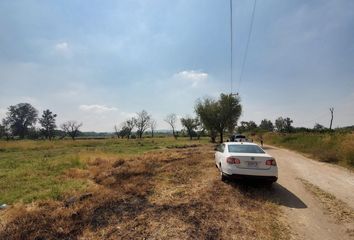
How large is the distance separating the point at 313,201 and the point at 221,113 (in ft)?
108

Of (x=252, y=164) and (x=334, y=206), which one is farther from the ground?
(x=252, y=164)

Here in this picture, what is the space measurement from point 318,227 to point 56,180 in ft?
33.9

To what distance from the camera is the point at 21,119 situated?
100 metres

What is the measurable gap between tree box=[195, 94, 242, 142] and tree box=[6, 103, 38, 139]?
308ft

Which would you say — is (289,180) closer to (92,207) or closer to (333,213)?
(333,213)

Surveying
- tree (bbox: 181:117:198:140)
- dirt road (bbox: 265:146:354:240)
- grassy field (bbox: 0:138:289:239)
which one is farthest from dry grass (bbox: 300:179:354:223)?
tree (bbox: 181:117:198:140)

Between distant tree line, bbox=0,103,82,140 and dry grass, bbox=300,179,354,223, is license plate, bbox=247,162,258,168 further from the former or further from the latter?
distant tree line, bbox=0,103,82,140

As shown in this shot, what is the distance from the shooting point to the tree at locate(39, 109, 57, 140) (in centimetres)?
9862

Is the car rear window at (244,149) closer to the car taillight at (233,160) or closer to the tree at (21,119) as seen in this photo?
the car taillight at (233,160)

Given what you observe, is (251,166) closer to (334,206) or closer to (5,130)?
(334,206)

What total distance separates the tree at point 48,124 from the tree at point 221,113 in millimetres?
85092

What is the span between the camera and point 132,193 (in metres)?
7.31

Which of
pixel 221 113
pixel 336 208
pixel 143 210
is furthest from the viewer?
pixel 221 113

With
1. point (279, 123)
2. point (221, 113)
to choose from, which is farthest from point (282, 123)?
point (221, 113)
